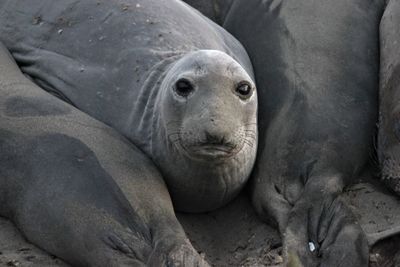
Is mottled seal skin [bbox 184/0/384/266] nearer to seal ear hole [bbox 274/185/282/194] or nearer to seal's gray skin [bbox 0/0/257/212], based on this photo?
seal ear hole [bbox 274/185/282/194]

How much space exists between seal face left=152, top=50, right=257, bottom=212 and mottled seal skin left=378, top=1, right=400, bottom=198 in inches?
24.5

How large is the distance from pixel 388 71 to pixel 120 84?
1221 mm

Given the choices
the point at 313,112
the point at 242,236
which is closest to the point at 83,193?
the point at 242,236

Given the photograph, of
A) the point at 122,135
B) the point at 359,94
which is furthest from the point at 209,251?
the point at 359,94

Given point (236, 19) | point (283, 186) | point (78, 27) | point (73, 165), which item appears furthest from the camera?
point (236, 19)

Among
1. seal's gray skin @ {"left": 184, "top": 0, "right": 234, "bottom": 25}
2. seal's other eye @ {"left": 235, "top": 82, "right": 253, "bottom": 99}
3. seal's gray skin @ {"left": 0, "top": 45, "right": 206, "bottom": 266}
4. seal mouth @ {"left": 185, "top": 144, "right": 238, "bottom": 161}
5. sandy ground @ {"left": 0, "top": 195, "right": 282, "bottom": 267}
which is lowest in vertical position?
sandy ground @ {"left": 0, "top": 195, "right": 282, "bottom": 267}

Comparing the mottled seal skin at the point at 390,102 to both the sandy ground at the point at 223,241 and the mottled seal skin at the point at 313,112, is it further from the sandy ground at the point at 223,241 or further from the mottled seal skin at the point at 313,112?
the sandy ground at the point at 223,241

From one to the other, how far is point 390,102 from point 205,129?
116 centimetres

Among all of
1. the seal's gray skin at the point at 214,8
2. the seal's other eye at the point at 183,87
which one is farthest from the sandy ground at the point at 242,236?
the seal's gray skin at the point at 214,8

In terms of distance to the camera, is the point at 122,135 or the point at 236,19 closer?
the point at 122,135

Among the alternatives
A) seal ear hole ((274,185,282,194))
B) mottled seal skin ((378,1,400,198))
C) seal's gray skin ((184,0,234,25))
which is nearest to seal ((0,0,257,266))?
seal ear hole ((274,185,282,194))

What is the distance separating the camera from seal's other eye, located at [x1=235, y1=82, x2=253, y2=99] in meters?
4.49

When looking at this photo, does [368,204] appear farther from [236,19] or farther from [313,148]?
[236,19]

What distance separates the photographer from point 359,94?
17.1 feet
